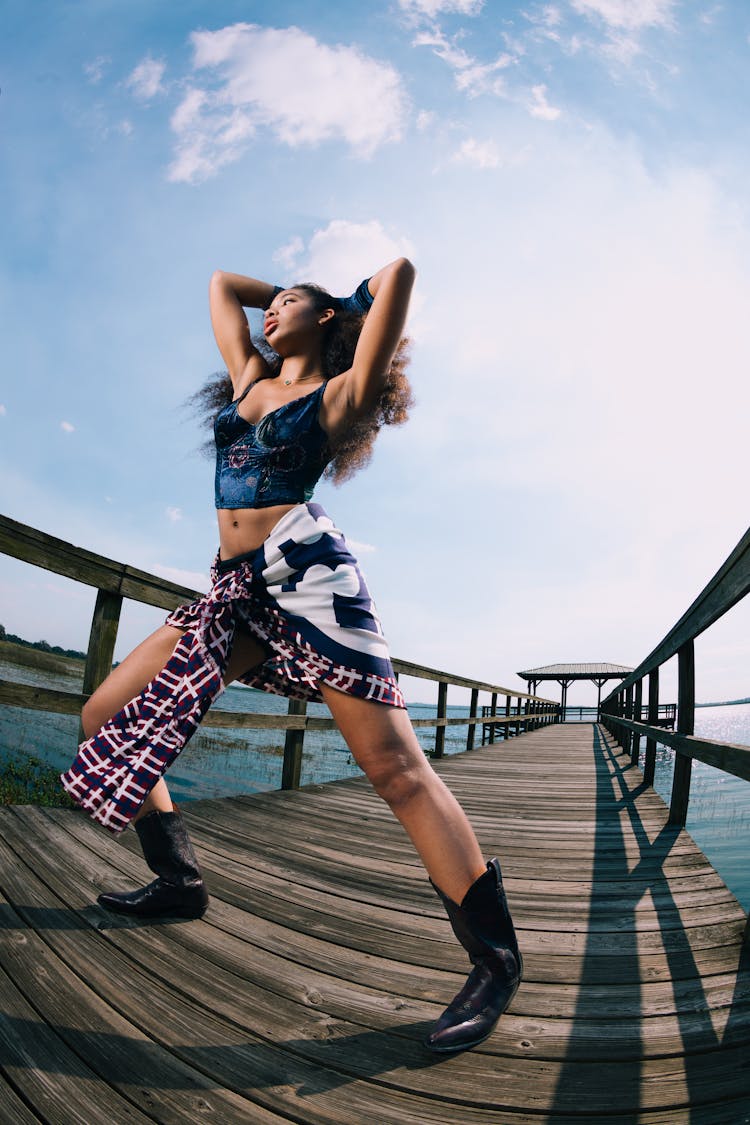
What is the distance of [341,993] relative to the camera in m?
1.17

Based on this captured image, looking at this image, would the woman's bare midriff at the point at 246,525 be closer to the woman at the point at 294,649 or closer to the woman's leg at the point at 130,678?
the woman at the point at 294,649

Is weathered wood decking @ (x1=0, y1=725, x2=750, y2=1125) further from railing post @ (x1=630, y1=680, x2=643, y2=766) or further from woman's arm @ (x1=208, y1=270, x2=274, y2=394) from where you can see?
railing post @ (x1=630, y1=680, x2=643, y2=766)

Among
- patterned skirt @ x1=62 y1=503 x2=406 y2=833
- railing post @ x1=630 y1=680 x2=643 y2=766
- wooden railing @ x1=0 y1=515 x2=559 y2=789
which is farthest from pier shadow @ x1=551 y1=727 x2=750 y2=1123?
railing post @ x1=630 y1=680 x2=643 y2=766

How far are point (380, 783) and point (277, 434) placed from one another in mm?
Result: 803

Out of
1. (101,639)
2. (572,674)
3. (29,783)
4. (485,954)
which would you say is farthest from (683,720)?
(572,674)

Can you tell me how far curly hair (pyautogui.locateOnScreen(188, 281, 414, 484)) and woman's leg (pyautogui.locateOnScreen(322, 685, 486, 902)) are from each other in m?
0.66

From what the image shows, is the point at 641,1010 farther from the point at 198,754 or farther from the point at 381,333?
the point at 198,754

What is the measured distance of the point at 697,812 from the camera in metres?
6.09

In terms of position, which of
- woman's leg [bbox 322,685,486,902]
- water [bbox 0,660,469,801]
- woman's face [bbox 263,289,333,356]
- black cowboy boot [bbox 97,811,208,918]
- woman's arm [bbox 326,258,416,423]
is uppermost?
woman's face [bbox 263,289,333,356]

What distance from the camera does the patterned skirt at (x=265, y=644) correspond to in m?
1.16

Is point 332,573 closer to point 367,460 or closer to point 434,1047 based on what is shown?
point 367,460

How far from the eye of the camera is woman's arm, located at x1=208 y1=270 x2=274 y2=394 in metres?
1.52

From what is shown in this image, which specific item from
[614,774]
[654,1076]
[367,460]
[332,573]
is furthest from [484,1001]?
[614,774]

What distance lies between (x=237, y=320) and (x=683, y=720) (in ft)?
8.56
